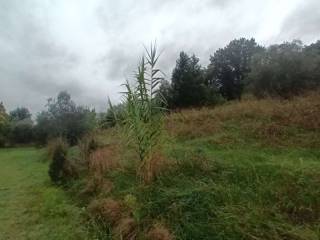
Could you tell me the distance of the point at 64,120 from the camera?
2228 centimetres

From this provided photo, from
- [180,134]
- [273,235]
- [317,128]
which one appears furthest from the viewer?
[180,134]

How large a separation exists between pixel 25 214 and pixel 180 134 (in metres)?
5.06

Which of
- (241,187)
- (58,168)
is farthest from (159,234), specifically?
(58,168)

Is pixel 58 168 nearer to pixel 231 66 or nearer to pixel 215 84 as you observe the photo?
pixel 215 84

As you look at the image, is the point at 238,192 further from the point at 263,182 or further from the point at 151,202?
the point at 151,202

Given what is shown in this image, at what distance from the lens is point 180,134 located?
9852mm

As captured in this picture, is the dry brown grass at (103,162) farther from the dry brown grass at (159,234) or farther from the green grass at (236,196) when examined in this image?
the dry brown grass at (159,234)

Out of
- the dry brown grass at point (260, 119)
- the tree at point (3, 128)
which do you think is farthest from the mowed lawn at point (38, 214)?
the tree at point (3, 128)

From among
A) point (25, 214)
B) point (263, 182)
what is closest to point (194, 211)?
point (263, 182)

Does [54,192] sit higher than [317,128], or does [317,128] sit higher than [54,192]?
[317,128]

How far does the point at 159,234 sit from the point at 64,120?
19.5m

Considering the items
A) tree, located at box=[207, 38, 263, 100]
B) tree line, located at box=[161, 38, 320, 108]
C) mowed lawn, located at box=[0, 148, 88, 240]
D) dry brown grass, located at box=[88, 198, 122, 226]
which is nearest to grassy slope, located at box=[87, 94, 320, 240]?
dry brown grass, located at box=[88, 198, 122, 226]

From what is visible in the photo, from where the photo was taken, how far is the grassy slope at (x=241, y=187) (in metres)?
3.87

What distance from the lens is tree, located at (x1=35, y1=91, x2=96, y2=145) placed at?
69.7 ft
